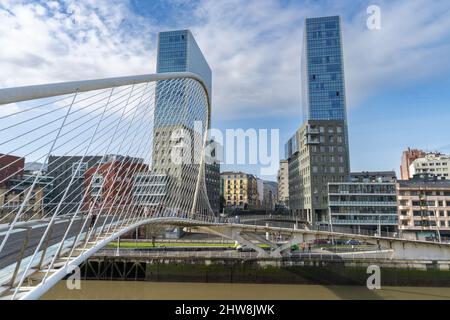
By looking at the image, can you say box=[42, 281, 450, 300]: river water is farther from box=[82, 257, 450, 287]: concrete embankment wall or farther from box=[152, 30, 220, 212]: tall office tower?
box=[152, 30, 220, 212]: tall office tower

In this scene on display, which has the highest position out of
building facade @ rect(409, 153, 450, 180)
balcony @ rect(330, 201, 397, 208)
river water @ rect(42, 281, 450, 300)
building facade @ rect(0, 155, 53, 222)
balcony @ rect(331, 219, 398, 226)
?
building facade @ rect(409, 153, 450, 180)

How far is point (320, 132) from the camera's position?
55.4 m

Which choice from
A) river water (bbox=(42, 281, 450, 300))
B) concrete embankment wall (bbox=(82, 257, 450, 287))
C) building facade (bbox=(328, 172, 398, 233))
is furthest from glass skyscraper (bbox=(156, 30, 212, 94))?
river water (bbox=(42, 281, 450, 300))

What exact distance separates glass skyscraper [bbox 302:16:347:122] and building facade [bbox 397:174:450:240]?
3433 centimetres

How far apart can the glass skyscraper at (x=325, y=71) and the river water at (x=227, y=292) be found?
58572 mm

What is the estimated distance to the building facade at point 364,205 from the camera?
4612cm

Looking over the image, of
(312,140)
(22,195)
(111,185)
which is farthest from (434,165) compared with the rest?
(111,185)

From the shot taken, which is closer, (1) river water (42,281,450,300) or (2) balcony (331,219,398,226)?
(1) river water (42,281,450,300)

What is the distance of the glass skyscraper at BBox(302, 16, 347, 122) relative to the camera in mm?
77812

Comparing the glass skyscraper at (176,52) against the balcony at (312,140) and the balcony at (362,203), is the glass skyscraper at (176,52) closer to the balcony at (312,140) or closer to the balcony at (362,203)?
the balcony at (312,140)

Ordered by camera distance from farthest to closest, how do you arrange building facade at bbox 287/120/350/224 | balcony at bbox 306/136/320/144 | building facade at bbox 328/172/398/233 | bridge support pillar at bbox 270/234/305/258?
1. balcony at bbox 306/136/320/144
2. building facade at bbox 287/120/350/224
3. building facade at bbox 328/172/398/233
4. bridge support pillar at bbox 270/234/305/258

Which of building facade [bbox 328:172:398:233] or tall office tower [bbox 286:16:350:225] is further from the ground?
tall office tower [bbox 286:16:350:225]
